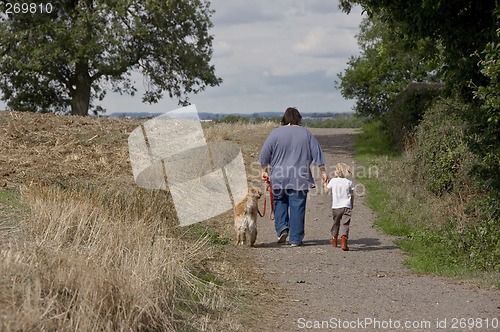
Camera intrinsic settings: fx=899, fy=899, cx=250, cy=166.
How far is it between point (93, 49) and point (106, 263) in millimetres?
26022

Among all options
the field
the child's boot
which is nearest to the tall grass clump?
the field

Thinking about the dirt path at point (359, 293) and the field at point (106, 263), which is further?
the dirt path at point (359, 293)

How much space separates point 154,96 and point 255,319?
29523 mm

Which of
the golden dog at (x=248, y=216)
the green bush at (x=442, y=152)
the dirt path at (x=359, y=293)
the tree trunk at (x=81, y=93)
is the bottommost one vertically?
the dirt path at (x=359, y=293)

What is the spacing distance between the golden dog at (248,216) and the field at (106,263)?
0.43 m

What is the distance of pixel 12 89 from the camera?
3650cm

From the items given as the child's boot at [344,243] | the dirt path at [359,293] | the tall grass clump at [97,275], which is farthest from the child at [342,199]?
the tall grass clump at [97,275]

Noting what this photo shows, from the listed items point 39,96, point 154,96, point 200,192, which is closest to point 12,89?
point 39,96

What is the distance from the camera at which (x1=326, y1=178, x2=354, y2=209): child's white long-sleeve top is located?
1330 centimetres

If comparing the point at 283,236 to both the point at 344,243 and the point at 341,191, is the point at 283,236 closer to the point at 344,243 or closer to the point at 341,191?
the point at 344,243

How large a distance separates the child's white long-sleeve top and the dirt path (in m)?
0.69

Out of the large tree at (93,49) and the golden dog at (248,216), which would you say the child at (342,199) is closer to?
the golden dog at (248,216)

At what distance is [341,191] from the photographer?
43.7 ft

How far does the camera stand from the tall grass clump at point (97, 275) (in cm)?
680
